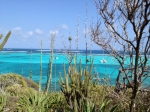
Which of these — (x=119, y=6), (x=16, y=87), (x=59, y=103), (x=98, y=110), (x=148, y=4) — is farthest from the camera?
(x=16, y=87)

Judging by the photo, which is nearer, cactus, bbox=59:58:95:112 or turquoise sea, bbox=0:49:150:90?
cactus, bbox=59:58:95:112

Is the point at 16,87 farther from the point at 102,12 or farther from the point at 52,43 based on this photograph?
the point at 102,12

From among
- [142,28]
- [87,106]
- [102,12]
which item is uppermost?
[102,12]

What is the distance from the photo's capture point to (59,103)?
313 inches

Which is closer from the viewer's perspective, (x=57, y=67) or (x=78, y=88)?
(x=78, y=88)

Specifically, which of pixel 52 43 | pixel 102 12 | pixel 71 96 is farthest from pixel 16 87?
pixel 102 12

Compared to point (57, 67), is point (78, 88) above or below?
above

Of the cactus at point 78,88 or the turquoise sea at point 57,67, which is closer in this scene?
the cactus at point 78,88

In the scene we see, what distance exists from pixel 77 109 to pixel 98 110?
0.56 metres

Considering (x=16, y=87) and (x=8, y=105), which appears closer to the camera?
(x=8, y=105)

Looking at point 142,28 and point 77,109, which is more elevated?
point 142,28

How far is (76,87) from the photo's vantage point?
19.0 ft

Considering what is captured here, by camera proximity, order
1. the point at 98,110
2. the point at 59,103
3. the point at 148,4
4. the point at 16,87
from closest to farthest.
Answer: the point at 148,4, the point at 98,110, the point at 59,103, the point at 16,87

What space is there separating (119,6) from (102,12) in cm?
49
